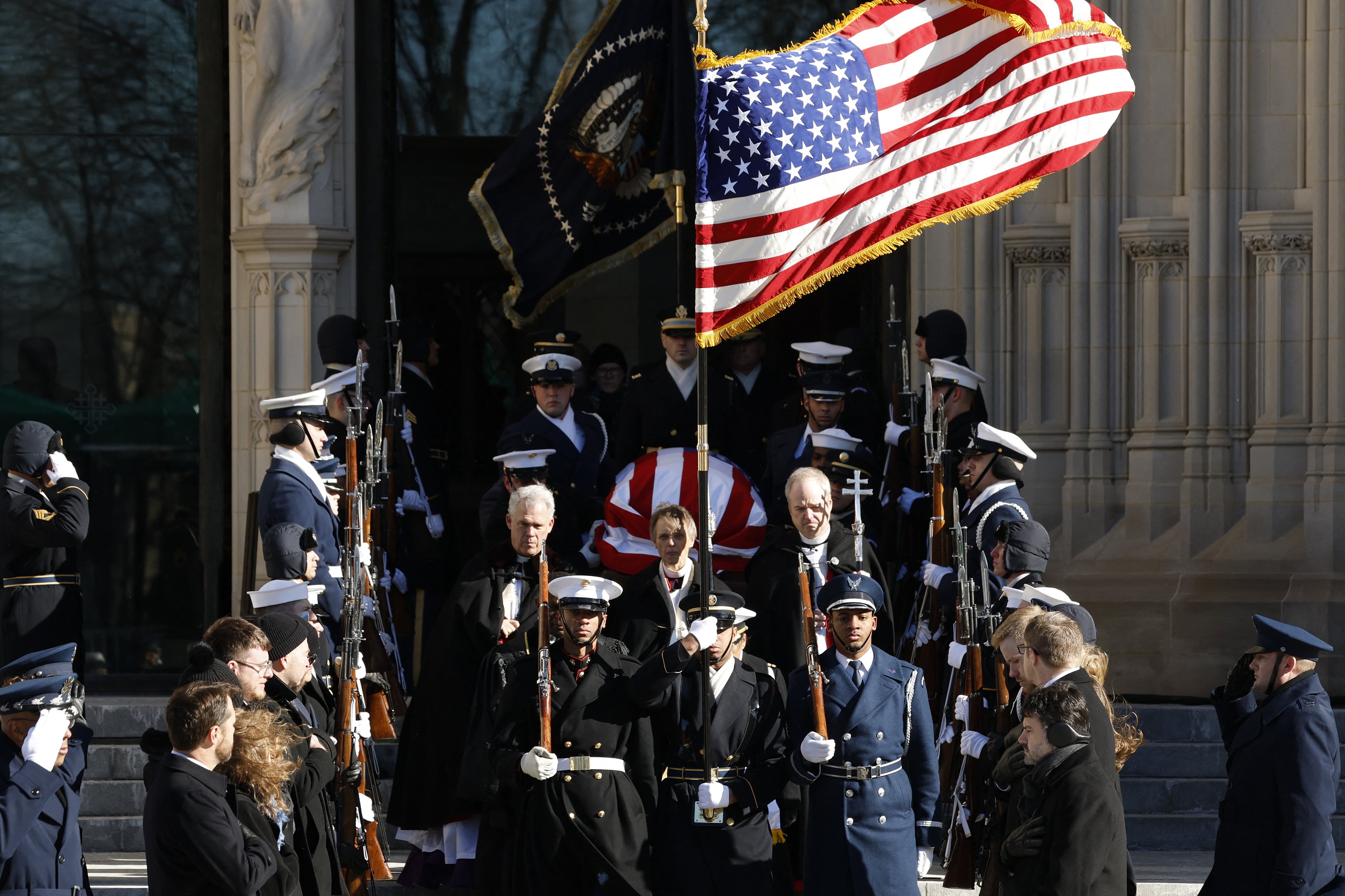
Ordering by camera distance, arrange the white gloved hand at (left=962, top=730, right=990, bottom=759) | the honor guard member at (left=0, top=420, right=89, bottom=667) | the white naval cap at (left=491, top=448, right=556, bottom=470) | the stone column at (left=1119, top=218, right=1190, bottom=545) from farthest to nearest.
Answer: the stone column at (left=1119, top=218, right=1190, bottom=545) → the honor guard member at (left=0, top=420, right=89, bottom=667) → the white naval cap at (left=491, top=448, right=556, bottom=470) → the white gloved hand at (left=962, top=730, right=990, bottom=759)

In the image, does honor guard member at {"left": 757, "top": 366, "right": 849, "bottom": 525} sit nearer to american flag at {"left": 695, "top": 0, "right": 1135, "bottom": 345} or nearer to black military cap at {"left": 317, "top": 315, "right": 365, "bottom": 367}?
american flag at {"left": 695, "top": 0, "right": 1135, "bottom": 345}

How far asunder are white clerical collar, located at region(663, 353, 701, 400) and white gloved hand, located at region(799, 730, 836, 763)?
362 centimetres

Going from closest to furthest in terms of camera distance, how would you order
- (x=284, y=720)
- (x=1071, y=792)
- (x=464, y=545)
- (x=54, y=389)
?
(x=1071, y=792)
(x=284, y=720)
(x=54, y=389)
(x=464, y=545)

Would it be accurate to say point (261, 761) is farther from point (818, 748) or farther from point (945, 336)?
point (945, 336)

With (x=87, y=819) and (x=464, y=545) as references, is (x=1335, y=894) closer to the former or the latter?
(x=87, y=819)

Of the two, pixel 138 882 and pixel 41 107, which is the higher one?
pixel 41 107

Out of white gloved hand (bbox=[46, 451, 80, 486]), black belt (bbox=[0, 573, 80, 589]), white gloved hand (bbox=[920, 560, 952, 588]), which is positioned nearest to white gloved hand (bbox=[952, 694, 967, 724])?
white gloved hand (bbox=[920, 560, 952, 588])

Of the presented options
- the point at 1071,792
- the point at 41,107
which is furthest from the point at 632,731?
the point at 41,107

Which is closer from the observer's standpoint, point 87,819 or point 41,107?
point 87,819

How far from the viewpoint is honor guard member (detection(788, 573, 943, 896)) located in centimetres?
681

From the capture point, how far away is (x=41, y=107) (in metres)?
13.3

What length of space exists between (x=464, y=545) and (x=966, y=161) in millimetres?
7734

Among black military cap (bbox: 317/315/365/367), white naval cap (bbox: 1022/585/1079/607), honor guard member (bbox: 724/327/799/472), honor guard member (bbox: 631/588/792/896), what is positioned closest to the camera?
honor guard member (bbox: 631/588/792/896)

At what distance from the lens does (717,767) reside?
6.99 m
